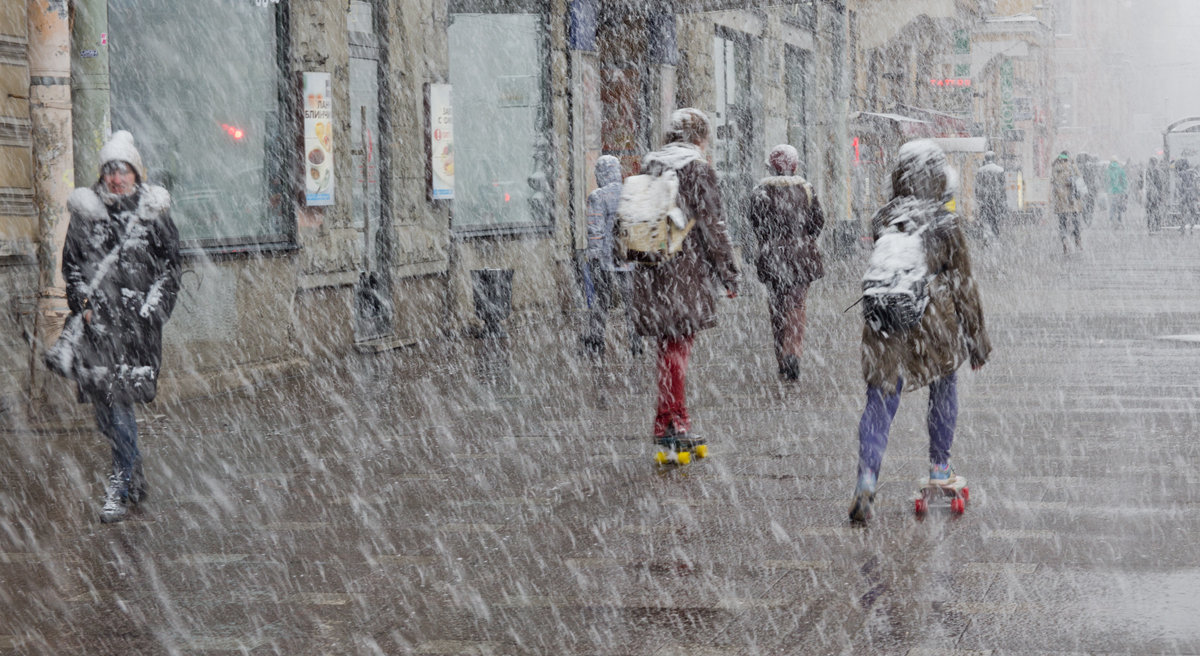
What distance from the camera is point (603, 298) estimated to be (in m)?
14.4

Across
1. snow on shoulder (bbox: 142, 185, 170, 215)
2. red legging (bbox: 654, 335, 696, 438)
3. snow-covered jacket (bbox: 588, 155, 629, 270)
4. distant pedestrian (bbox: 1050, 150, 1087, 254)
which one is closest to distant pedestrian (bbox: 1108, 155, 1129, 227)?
distant pedestrian (bbox: 1050, 150, 1087, 254)

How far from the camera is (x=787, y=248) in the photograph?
1262cm

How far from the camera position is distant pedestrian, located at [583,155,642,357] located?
14031mm

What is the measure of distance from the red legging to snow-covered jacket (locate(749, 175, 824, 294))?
12.6 feet

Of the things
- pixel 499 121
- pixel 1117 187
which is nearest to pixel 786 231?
pixel 499 121

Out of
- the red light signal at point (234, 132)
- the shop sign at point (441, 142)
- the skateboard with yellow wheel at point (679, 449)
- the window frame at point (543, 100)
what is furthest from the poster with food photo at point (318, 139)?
the skateboard with yellow wheel at point (679, 449)

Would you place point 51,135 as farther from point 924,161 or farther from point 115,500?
point 924,161

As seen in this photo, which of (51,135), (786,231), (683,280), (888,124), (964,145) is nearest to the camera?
(683,280)

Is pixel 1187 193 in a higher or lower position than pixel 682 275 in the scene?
higher

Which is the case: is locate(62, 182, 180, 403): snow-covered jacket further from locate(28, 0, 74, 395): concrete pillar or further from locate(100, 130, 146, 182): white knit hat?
locate(28, 0, 74, 395): concrete pillar

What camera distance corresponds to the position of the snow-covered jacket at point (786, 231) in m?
12.6

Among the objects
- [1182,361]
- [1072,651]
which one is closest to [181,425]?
[1072,651]

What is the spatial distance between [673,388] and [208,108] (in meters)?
6.19

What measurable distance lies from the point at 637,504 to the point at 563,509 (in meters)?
0.36
